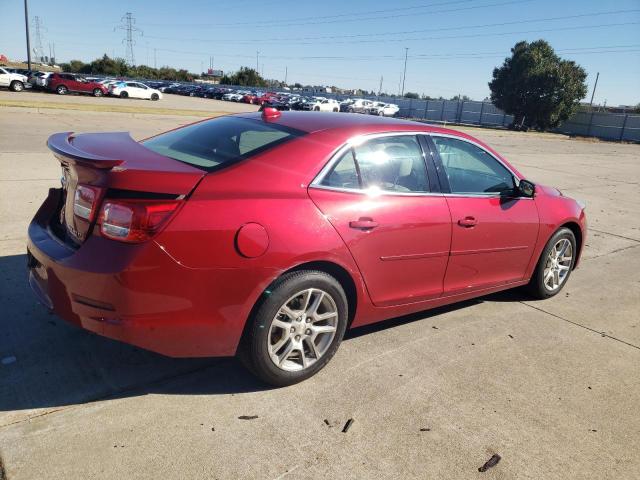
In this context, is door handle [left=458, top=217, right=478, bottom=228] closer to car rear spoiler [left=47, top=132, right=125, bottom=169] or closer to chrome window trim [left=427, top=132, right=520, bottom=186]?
chrome window trim [left=427, top=132, right=520, bottom=186]

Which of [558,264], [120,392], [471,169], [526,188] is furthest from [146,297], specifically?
[558,264]

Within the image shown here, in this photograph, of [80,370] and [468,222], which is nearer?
[80,370]

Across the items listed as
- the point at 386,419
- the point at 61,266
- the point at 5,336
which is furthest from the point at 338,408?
the point at 5,336

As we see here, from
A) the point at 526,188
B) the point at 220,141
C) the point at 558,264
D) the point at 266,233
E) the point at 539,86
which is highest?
the point at 539,86

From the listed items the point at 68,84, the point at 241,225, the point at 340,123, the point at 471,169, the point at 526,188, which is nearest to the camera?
the point at 241,225

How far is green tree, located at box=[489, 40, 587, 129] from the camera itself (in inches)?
1956

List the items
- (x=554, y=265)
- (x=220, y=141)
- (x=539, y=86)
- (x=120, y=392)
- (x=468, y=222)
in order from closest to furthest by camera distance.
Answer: (x=120, y=392), (x=220, y=141), (x=468, y=222), (x=554, y=265), (x=539, y=86)

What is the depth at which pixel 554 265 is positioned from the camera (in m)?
4.94

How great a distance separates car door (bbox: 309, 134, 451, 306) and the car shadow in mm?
1061

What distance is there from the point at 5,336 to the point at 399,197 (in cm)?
273

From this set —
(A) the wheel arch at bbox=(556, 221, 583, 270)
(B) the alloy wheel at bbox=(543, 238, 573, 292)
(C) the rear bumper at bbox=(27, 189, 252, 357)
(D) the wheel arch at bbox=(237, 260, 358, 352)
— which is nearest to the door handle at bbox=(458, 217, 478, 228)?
(D) the wheel arch at bbox=(237, 260, 358, 352)

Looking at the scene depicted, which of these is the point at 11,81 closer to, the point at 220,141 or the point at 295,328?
the point at 220,141

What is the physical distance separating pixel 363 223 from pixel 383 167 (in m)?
0.52

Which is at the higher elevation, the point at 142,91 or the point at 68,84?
the point at 68,84
